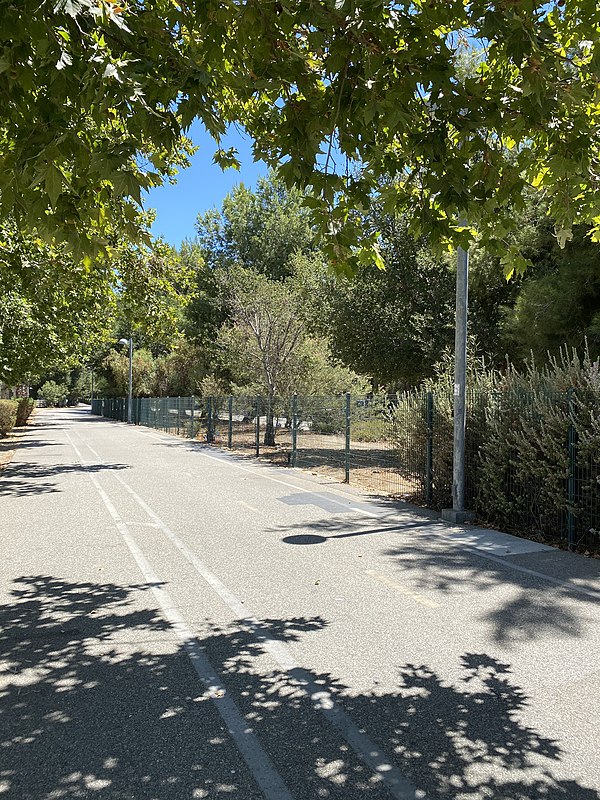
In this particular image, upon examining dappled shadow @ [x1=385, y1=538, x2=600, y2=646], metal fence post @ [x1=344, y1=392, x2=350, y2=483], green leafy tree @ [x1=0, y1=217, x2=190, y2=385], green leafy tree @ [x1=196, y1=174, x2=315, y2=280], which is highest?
green leafy tree @ [x1=196, y1=174, x2=315, y2=280]

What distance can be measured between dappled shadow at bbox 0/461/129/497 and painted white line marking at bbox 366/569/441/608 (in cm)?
852

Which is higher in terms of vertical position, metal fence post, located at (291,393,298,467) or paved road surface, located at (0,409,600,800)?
metal fence post, located at (291,393,298,467)

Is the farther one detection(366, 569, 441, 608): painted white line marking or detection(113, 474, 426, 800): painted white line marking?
detection(366, 569, 441, 608): painted white line marking

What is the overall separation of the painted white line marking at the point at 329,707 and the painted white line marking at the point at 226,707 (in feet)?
1.55

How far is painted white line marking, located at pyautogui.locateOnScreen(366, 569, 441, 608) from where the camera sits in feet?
18.7

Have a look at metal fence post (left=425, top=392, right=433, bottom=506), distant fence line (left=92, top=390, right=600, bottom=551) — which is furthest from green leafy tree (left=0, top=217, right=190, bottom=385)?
metal fence post (left=425, top=392, right=433, bottom=506)

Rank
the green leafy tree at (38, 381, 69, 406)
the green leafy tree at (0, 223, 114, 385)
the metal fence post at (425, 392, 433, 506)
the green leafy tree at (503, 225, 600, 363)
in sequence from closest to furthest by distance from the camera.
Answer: the metal fence post at (425, 392, 433, 506)
the green leafy tree at (0, 223, 114, 385)
the green leafy tree at (503, 225, 600, 363)
the green leafy tree at (38, 381, 69, 406)

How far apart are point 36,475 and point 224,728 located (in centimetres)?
1383

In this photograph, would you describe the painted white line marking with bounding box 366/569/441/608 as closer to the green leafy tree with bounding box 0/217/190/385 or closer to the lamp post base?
the lamp post base

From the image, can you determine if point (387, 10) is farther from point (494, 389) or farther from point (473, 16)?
point (494, 389)

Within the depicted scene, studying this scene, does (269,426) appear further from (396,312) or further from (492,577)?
(492,577)

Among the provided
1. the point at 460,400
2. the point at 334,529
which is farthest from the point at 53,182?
the point at 460,400

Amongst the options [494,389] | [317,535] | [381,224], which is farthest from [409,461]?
[381,224]

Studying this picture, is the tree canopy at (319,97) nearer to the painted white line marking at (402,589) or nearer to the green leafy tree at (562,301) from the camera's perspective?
the painted white line marking at (402,589)
